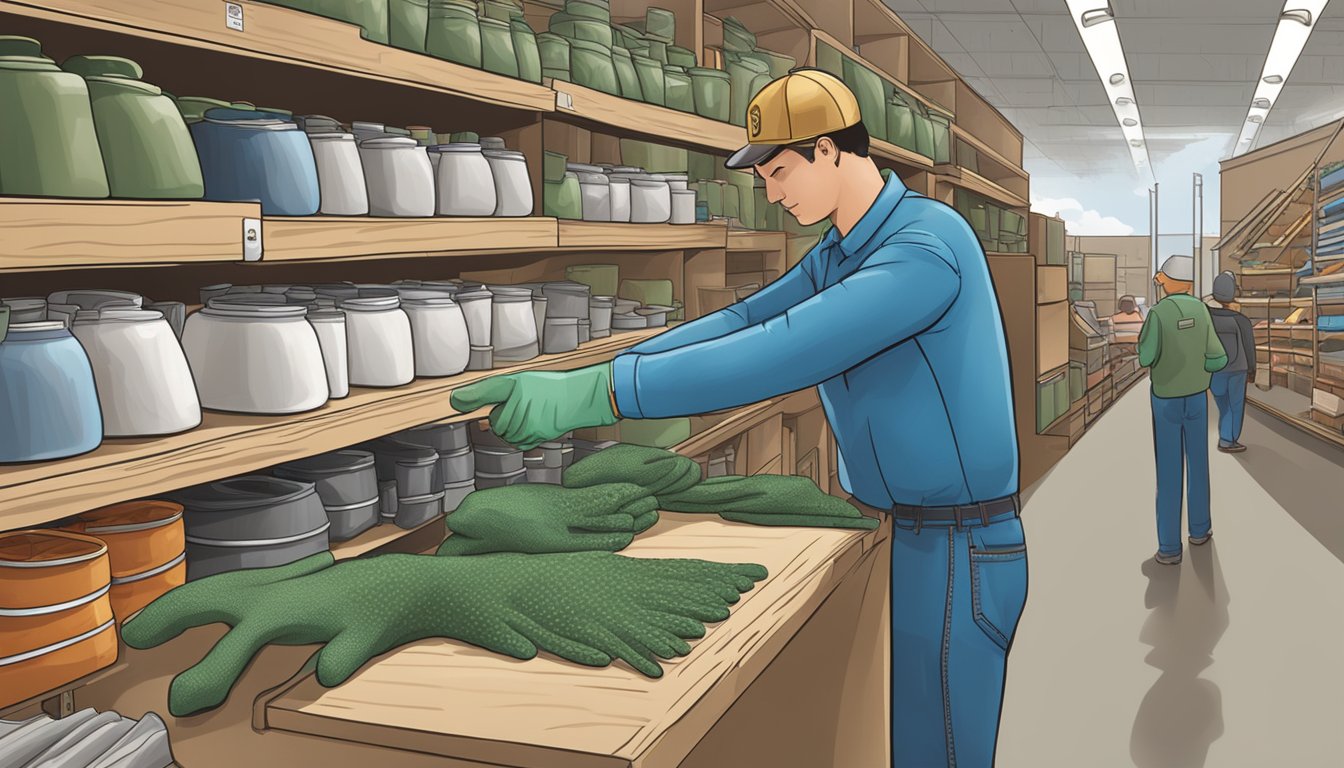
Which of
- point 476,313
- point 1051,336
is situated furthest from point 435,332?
point 1051,336

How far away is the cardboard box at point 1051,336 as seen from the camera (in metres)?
6.70

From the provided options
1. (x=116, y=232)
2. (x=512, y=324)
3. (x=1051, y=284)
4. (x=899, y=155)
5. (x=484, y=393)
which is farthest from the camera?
(x=1051, y=284)

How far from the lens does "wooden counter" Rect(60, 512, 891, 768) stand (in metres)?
1.12

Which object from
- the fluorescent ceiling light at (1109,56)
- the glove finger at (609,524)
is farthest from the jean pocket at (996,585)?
the fluorescent ceiling light at (1109,56)

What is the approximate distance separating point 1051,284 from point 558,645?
21.7 ft

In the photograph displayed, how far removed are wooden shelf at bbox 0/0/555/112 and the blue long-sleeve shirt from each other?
2.13 ft

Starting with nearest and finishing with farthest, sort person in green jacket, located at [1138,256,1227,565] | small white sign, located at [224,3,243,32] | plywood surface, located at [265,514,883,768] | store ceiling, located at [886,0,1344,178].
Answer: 1. plywood surface, located at [265,514,883,768]
2. small white sign, located at [224,3,243,32]
3. person in green jacket, located at [1138,256,1227,565]
4. store ceiling, located at [886,0,1344,178]

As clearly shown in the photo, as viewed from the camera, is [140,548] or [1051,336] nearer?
[140,548]

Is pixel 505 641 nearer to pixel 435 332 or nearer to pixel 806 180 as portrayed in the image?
pixel 435 332

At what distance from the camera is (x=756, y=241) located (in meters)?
3.84

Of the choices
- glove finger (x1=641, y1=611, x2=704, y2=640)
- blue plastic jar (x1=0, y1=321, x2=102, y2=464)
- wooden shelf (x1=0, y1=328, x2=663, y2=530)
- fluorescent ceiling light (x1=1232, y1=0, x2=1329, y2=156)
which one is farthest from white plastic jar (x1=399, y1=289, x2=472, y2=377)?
fluorescent ceiling light (x1=1232, y1=0, x2=1329, y2=156)

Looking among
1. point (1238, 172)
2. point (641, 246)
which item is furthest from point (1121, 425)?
point (641, 246)

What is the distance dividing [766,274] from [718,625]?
9.47ft

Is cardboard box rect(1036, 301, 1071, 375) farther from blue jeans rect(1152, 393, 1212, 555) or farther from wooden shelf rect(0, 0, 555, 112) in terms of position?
wooden shelf rect(0, 0, 555, 112)
